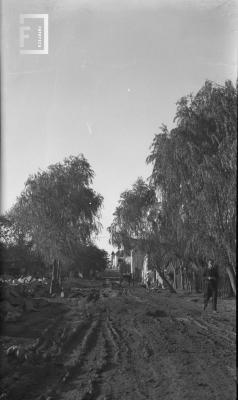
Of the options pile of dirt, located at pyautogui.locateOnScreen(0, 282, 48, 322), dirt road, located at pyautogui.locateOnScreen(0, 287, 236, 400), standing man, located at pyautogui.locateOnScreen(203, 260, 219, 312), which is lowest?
pile of dirt, located at pyautogui.locateOnScreen(0, 282, 48, 322)

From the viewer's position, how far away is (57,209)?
26.4 metres

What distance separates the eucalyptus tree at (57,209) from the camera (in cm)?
2573

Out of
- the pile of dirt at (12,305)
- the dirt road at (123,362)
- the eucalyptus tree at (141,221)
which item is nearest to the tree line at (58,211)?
the eucalyptus tree at (141,221)

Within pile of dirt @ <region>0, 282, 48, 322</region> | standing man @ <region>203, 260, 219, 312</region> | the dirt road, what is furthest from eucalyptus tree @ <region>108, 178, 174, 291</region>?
the dirt road

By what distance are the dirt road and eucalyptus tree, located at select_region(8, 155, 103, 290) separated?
14.2 m

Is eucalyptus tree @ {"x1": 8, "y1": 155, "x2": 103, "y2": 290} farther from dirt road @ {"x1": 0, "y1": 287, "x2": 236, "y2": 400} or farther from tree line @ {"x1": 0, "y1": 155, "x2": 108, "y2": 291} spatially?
dirt road @ {"x1": 0, "y1": 287, "x2": 236, "y2": 400}

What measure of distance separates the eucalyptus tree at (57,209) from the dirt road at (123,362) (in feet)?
46.5

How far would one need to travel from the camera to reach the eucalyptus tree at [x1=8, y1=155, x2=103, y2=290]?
84.4ft

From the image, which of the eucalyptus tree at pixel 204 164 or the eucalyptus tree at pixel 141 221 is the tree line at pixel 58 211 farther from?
the eucalyptus tree at pixel 204 164

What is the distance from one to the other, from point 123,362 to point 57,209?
19861 millimetres

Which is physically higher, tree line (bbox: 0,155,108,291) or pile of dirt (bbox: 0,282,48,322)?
tree line (bbox: 0,155,108,291)

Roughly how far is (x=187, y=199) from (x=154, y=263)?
20.0 meters

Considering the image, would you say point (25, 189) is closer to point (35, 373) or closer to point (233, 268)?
point (233, 268)

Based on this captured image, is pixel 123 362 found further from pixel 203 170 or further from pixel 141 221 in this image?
pixel 141 221
